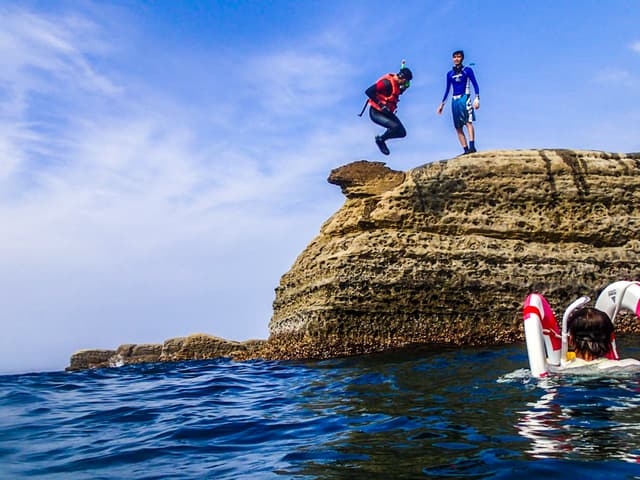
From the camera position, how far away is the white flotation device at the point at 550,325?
643 centimetres

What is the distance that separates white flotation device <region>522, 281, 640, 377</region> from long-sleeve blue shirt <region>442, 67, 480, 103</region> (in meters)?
6.38

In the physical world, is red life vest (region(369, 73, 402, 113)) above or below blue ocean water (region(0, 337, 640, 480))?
above

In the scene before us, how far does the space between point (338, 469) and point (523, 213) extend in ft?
30.1

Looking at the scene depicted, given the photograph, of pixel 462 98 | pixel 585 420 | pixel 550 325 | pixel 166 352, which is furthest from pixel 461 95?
pixel 166 352

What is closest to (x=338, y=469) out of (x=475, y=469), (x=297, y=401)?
Result: (x=475, y=469)

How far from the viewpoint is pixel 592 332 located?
6320mm

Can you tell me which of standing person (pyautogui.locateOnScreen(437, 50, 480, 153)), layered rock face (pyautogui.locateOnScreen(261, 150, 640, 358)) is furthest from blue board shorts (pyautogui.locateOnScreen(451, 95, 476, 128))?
layered rock face (pyautogui.locateOnScreen(261, 150, 640, 358))

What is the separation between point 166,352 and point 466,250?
1067cm

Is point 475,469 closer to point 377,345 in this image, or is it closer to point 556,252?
point 377,345

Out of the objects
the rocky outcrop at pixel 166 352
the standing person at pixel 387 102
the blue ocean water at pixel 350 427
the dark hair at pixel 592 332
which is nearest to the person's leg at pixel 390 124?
the standing person at pixel 387 102

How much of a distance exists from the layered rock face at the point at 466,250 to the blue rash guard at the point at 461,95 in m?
1.26

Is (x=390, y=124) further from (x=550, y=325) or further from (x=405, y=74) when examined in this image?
(x=550, y=325)

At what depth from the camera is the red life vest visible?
1327 cm

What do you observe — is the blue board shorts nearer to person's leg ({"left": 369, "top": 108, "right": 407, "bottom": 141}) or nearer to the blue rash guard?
the blue rash guard
